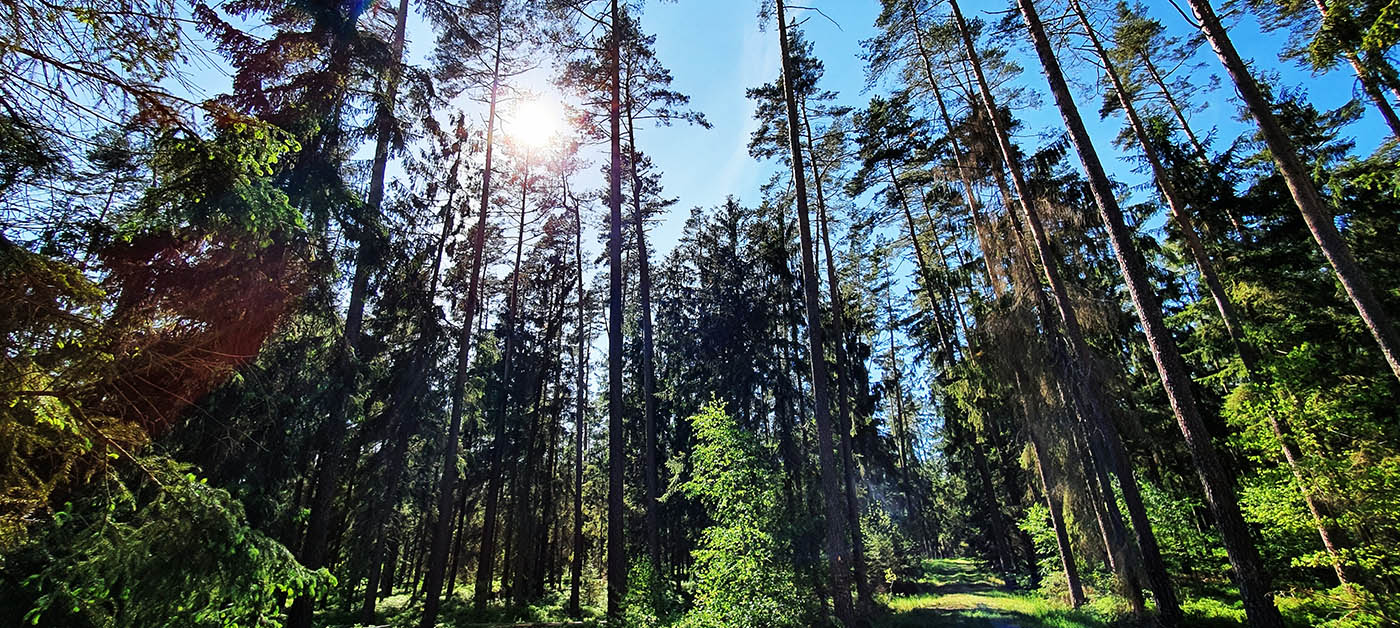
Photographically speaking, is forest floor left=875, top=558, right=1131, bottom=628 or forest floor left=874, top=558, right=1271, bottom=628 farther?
forest floor left=875, top=558, right=1131, bottom=628

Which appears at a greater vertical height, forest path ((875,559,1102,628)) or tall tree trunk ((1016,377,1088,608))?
tall tree trunk ((1016,377,1088,608))

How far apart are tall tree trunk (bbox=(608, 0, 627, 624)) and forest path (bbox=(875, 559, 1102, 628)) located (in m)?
6.94

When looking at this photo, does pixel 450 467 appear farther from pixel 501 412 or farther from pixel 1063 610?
pixel 1063 610

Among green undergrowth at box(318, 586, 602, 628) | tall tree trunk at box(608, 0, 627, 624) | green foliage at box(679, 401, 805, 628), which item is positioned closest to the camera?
green foliage at box(679, 401, 805, 628)

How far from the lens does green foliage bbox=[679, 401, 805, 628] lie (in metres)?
7.57

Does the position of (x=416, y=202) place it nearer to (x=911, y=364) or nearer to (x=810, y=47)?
(x=810, y=47)

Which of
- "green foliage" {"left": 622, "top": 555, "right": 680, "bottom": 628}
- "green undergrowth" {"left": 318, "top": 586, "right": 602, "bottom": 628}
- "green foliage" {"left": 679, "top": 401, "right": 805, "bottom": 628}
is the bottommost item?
"green undergrowth" {"left": 318, "top": 586, "right": 602, "bottom": 628}

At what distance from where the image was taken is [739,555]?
795cm

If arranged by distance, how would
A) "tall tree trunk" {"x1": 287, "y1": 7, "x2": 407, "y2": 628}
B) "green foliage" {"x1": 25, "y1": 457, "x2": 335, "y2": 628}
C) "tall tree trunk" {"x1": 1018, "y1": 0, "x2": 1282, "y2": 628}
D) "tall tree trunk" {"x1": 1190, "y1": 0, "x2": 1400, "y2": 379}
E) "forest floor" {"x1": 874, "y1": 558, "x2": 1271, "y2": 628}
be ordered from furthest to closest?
"forest floor" {"x1": 874, "y1": 558, "x2": 1271, "y2": 628} < "tall tree trunk" {"x1": 287, "y1": 7, "x2": 407, "y2": 628} < "tall tree trunk" {"x1": 1190, "y1": 0, "x2": 1400, "y2": 379} < "tall tree trunk" {"x1": 1018, "y1": 0, "x2": 1282, "y2": 628} < "green foliage" {"x1": 25, "y1": 457, "x2": 335, "y2": 628}

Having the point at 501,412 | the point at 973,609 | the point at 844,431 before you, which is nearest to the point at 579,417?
the point at 501,412

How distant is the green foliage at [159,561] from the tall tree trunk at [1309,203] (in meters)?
11.6

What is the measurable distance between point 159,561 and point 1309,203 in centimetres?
1257

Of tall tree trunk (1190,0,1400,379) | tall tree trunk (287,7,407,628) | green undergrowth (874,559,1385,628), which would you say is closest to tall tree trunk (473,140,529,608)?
tall tree trunk (287,7,407,628)

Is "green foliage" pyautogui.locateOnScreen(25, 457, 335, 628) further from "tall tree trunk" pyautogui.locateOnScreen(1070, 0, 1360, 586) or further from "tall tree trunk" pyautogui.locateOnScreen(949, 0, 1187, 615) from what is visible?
"tall tree trunk" pyautogui.locateOnScreen(1070, 0, 1360, 586)
